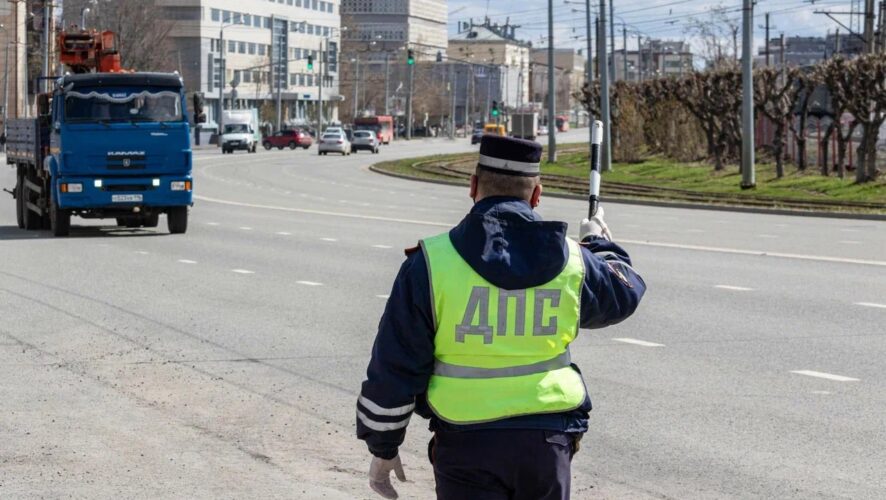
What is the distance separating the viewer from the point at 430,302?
423cm

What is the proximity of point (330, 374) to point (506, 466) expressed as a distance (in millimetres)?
6520

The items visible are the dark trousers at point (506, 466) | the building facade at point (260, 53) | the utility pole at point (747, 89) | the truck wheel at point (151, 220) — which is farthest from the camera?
the building facade at point (260, 53)

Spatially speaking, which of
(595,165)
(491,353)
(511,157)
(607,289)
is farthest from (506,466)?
(595,165)

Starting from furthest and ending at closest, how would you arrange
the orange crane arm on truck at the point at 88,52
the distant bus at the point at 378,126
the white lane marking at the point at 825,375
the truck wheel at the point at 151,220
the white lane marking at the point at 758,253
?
the distant bus at the point at 378,126
the orange crane arm on truck at the point at 88,52
the truck wheel at the point at 151,220
the white lane marking at the point at 758,253
the white lane marking at the point at 825,375

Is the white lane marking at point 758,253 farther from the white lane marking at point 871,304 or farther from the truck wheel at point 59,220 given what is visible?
the truck wheel at point 59,220

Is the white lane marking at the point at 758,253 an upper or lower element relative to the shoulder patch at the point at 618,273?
lower

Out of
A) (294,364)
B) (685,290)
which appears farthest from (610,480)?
(685,290)

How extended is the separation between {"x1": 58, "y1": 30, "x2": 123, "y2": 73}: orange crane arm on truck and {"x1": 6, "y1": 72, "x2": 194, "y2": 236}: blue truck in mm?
3579

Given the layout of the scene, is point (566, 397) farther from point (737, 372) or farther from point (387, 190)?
point (387, 190)

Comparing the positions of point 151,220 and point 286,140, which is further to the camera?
point 286,140

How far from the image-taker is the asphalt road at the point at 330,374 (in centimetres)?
746

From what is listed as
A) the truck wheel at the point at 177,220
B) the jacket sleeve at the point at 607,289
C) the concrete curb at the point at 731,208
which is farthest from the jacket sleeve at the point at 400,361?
the concrete curb at the point at 731,208

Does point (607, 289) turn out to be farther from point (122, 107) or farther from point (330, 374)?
point (122, 107)

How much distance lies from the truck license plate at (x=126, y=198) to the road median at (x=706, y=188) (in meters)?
16.0
